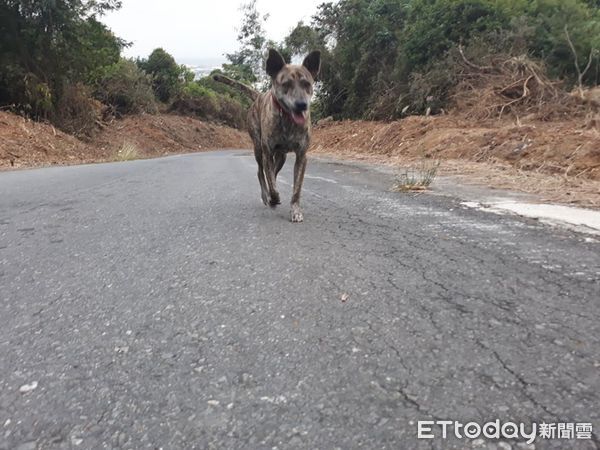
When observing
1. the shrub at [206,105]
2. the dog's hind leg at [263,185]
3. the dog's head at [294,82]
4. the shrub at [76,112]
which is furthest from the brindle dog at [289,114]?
the shrub at [206,105]

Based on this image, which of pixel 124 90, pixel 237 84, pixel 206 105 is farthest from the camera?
pixel 206 105

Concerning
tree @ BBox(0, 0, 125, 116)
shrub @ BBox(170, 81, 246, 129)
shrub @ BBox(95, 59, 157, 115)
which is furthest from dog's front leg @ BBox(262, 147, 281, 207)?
shrub @ BBox(170, 81, 246, 129)

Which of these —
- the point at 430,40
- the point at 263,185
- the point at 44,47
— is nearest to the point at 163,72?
the point at 44,47

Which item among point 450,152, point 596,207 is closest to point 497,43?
point 450,152

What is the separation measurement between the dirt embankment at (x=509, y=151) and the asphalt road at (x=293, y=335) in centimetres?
296

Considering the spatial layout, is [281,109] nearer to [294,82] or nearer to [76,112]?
[294,82]

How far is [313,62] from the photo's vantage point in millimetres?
4773

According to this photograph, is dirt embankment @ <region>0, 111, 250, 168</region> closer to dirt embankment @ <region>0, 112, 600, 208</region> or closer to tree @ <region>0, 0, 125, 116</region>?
dirt embankment @ <region>0, 112, 600, 208</region>

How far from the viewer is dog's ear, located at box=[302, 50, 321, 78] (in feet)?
15.5

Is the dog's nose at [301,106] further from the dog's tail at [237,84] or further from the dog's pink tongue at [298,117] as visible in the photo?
the dog's tail at [237,84]

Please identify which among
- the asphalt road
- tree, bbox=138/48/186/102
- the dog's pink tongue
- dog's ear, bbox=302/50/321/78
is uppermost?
tree, bbox=138/48/186/102

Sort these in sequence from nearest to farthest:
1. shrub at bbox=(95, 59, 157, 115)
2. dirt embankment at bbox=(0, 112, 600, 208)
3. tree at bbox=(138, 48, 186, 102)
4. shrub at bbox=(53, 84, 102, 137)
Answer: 1. dirt embankment at bbox=(0, 112, 600, 208)
2. shrub at bbox=(53, 84, 102, 137)
3. shrub at bbox=(95, 59, 157, 115)
4. tree at bbox=(138, 48, 186, 102)

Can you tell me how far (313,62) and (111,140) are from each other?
24.7m

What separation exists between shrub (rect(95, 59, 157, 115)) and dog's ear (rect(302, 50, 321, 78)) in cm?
3108
